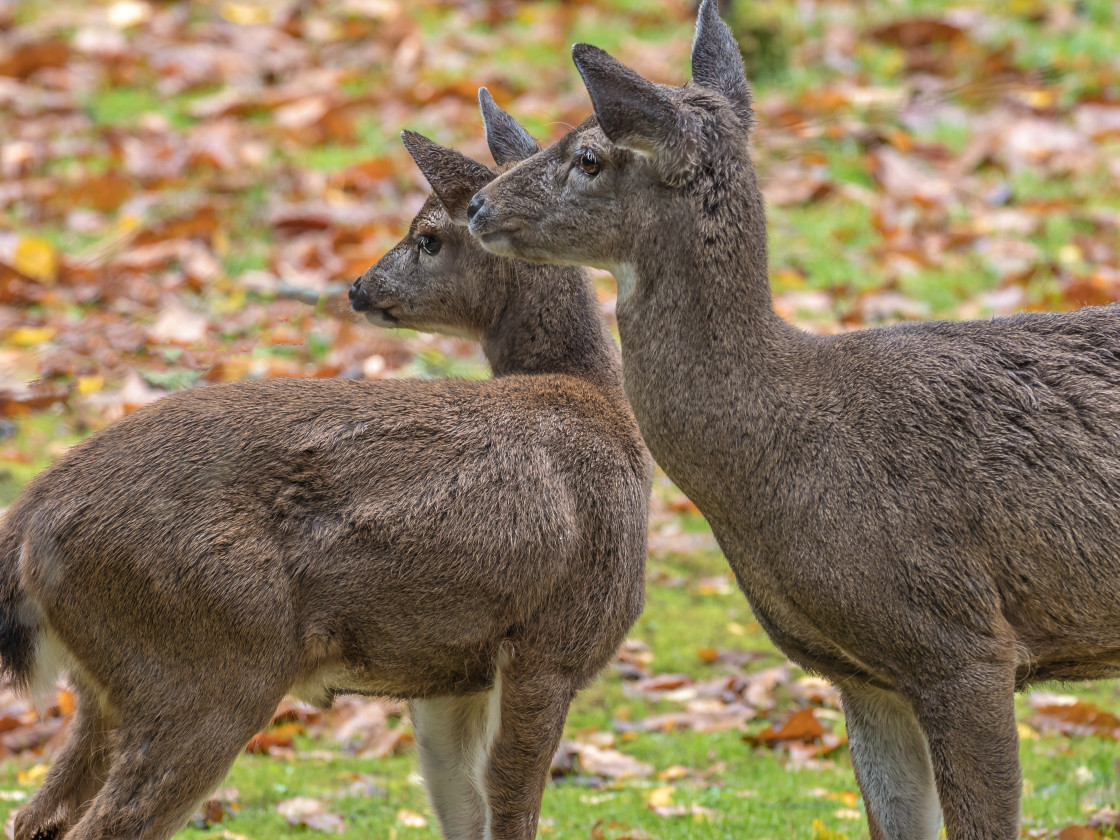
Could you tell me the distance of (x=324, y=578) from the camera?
4.39m

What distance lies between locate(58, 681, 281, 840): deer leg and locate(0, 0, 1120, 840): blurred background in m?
1.33

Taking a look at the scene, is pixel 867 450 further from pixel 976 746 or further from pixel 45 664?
pixel 45 664

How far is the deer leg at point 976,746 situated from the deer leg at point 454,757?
1.72m

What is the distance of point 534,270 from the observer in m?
5.62

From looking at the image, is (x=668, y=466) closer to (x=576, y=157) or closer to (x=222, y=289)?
(x=576, y=157)

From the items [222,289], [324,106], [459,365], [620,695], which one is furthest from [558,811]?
[324,106]

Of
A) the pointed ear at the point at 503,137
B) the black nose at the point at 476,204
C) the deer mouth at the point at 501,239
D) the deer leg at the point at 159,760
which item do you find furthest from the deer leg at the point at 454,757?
the pointed ear at the point at 503,137

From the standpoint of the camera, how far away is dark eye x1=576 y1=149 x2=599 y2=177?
177 inches

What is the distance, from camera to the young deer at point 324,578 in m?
4.23

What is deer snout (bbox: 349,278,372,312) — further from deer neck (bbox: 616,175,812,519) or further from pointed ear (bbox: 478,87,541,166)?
deer neck (bbox: 616,175,812,519)

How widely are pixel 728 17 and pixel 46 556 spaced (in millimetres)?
10764

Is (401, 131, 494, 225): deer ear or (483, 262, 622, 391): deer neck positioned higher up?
(401, 131, 494, 225): deer ear

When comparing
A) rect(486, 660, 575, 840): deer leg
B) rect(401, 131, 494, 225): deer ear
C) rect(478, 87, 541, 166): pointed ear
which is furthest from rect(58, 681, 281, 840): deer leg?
rect(478, 87, 541, 166): pointed ear

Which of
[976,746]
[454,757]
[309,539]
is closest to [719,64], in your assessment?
[309,539]
